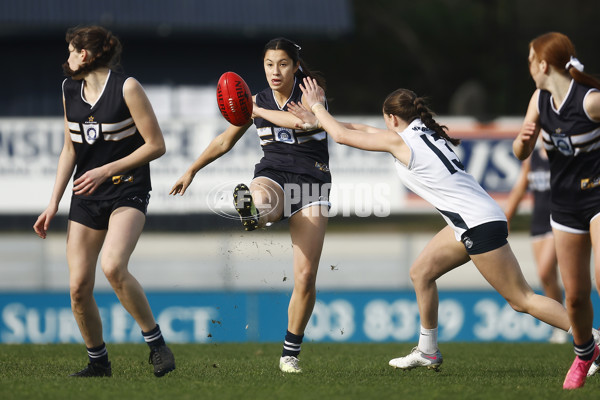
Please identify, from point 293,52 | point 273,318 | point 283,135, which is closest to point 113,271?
point 283,135

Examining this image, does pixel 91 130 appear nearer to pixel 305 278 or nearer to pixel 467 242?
pixel 305 278

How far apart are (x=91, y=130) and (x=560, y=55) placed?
8.97ft

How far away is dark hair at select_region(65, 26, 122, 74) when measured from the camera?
17.5 ft

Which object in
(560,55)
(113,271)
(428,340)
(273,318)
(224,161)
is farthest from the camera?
(224,161)

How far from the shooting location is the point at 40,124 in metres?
13.1

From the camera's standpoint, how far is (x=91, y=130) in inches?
212

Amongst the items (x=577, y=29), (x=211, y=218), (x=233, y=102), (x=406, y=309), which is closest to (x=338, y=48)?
(x=577, y=29)

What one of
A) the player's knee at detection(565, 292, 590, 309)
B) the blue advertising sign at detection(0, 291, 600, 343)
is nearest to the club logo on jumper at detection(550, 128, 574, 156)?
the player's knee at detection(565, 292, 590, 309)

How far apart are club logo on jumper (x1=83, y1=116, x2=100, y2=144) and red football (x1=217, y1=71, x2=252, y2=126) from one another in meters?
0.85

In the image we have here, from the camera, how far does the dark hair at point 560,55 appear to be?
4961 millimetres

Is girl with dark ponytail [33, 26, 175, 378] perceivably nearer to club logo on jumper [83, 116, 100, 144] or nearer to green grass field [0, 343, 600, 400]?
club logo on jumper [83, 116, 100, 144]

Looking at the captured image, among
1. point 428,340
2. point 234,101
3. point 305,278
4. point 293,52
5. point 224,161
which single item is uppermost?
point 293,52

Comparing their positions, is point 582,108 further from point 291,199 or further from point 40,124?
point 40,124

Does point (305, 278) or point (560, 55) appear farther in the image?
point (305, 278)
